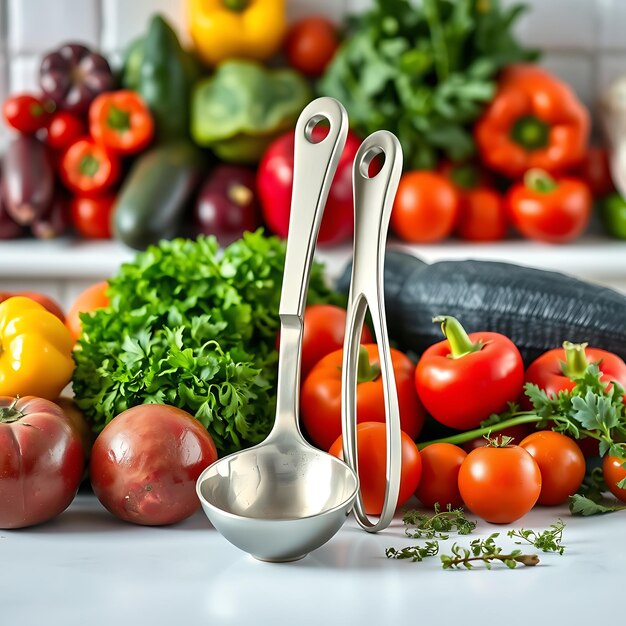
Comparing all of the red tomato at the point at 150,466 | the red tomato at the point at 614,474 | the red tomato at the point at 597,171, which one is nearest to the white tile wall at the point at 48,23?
the red tomato at the point at 597,171

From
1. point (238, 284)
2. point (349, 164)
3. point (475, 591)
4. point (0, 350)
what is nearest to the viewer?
point (475, 591)

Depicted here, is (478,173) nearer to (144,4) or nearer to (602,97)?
(602,97)

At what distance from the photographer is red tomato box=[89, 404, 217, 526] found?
0.78 m

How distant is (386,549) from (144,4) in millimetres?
2399

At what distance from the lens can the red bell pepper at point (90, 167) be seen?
260cm

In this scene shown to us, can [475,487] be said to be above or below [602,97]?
below

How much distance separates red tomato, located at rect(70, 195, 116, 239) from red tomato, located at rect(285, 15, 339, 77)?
2.27ft

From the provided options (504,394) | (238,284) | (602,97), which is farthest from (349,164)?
(504,394)

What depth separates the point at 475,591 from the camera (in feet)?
2.24

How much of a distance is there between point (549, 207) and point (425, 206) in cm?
34

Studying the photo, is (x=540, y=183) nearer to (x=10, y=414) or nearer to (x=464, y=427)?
(x=464, y=427)

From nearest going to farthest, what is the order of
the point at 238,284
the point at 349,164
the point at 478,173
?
1. the point at 238,284
2. the point at 349,164
3. the point at 478,173

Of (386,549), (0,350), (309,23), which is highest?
(309,23)

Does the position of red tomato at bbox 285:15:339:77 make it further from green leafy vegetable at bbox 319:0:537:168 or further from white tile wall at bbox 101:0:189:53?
white tile wall at bbox 101:0:189:53
